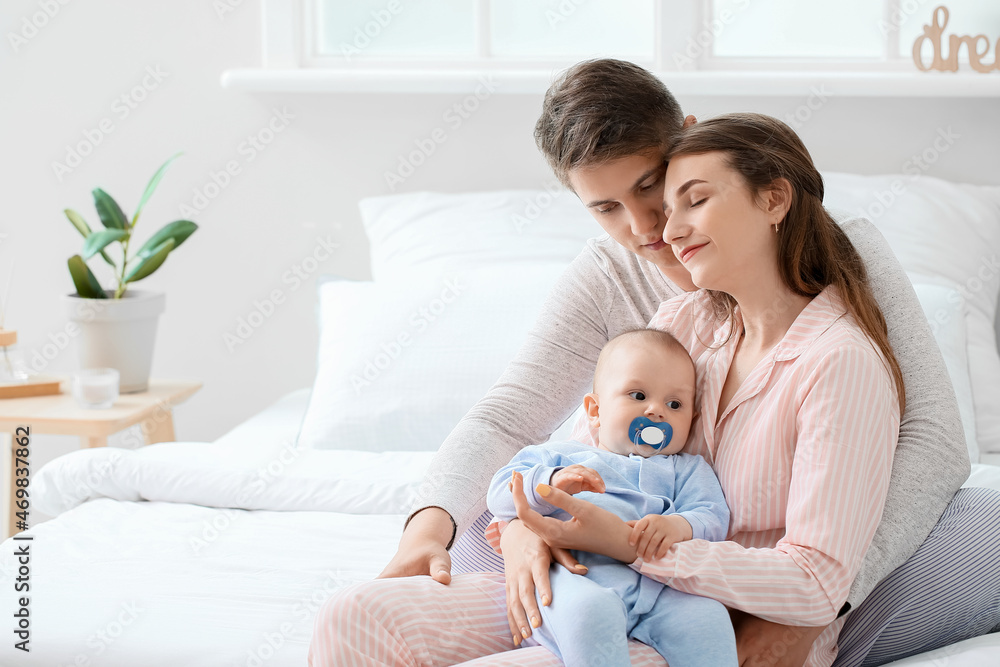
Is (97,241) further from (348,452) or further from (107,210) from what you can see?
(348,452)

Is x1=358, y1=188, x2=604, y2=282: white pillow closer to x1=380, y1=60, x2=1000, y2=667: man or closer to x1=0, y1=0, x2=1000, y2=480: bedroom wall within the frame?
x1=0, y1=0, x2=1000, y2=480: bedroom wall

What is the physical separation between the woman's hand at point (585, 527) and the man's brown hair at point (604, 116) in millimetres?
477

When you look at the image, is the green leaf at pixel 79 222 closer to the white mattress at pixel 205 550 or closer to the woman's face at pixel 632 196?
the white mattress at pixel 205 550

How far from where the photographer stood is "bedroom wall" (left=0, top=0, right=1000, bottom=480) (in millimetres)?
2584

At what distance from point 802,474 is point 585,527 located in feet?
0.84

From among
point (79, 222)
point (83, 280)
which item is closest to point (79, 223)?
point (79, 222)

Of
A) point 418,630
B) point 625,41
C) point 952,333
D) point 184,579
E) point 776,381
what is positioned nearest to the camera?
point 418,630

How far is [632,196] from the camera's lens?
1277mm

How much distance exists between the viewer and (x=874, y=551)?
1079 mm

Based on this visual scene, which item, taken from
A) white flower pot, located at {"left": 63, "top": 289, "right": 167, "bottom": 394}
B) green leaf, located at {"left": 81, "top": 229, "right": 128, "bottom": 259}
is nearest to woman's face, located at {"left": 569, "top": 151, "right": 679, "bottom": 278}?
green leaf, located at {"left": 81, "top": 229, "right": 128, "bottom": 259}

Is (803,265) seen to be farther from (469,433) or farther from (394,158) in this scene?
(394,158)

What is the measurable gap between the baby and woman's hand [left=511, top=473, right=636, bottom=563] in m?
0.02

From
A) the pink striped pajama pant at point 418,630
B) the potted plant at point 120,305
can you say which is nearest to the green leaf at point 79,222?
the potted plant at point 120,305

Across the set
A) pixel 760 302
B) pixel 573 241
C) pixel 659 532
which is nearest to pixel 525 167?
pixel 573 241
